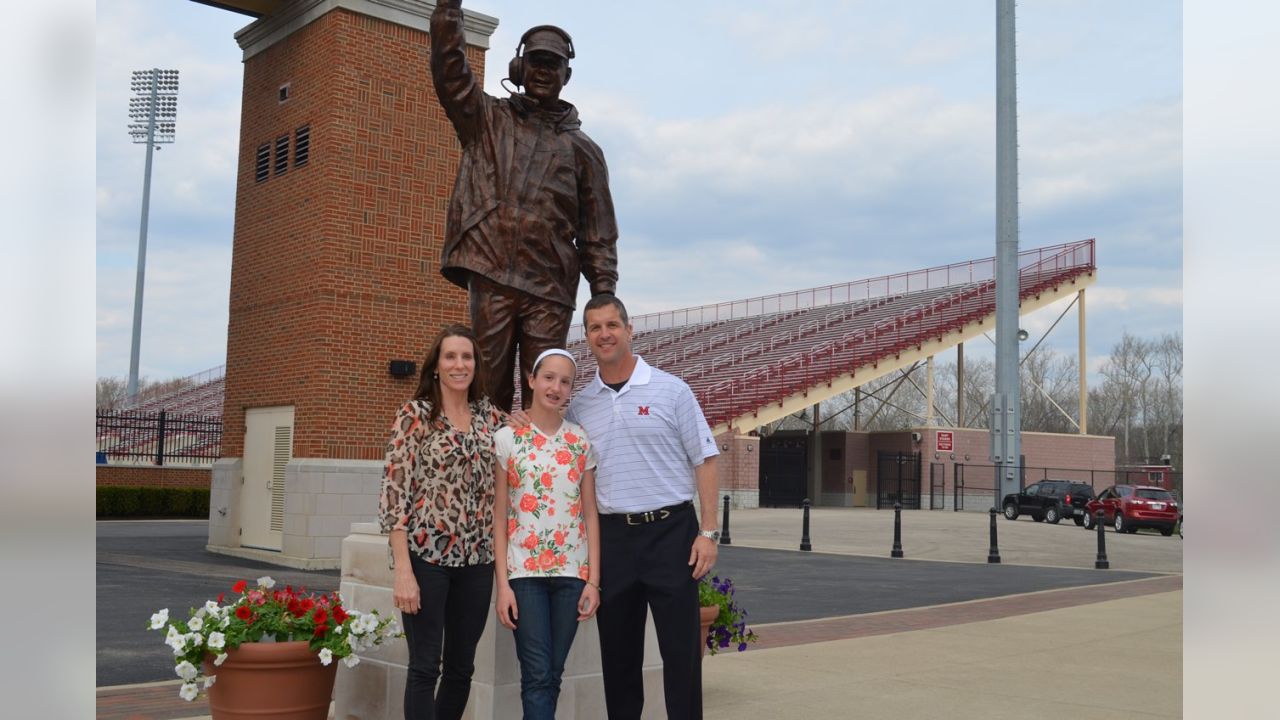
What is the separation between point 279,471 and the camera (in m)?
17.1

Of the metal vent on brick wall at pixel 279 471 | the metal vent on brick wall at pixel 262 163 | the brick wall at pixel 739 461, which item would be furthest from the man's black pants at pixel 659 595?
the brick wall at pixel 739 461

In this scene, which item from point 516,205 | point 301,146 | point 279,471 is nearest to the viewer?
point 516,205

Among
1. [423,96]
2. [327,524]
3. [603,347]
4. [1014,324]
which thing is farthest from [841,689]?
[1014,324]

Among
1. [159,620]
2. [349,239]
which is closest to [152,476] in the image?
[349,239]

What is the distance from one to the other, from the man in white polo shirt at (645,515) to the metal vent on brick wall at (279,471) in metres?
13.4

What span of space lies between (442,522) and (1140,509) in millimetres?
26835

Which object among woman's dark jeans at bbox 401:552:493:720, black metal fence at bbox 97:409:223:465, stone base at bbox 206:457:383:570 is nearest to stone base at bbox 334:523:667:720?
woman's dark jeans at bbox 401:552:493:720

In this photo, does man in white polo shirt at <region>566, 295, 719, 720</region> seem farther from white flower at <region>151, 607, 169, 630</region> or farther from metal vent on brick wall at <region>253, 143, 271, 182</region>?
metal vent on brick wall at <region>253, 143, 271, 182</region>

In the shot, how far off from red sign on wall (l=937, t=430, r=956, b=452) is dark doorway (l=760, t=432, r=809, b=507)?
18.0 feet

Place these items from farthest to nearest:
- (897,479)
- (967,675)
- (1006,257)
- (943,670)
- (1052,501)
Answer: (897,479) → (1006,257) → (1052,501) → (943,670) → (967,675)

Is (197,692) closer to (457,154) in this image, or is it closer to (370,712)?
(370,712)

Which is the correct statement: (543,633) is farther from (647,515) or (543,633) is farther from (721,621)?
(721,621)

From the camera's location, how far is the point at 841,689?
7180 millimetres

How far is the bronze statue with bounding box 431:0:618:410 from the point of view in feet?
17.8
